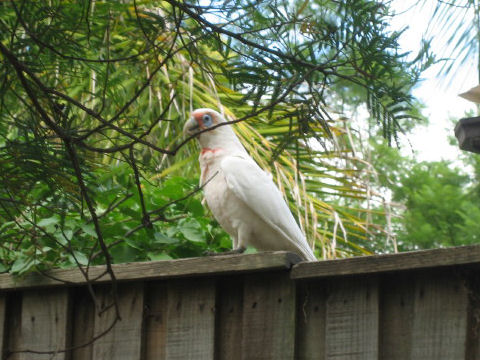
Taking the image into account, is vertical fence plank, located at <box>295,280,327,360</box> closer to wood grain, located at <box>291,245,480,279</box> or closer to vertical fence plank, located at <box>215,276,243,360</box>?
wood grain, located at <box>291,245,480,279</box>

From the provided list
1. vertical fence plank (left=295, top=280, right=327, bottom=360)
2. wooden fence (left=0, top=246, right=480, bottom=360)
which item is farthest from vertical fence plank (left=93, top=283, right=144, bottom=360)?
vertical fence plank (left=295, top=280, right=327, bottom=360)

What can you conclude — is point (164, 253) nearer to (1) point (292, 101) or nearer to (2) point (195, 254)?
(2) point (195, 254)

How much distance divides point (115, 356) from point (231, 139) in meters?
1.12

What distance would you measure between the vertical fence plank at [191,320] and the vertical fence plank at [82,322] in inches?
10.3

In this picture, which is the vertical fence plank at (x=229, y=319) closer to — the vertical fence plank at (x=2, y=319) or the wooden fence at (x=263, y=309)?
the wooden fence at (x=263, y=309)

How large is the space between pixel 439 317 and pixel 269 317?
0.41m

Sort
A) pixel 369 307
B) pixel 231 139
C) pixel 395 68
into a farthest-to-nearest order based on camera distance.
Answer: pixel 231 139, pixel 395 68, pixel 369 307

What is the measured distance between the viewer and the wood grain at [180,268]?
172 cm

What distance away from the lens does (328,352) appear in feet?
5.40

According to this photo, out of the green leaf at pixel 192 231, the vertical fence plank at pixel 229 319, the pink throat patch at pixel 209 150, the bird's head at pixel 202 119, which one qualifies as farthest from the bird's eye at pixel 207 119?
the vertical fence plank at pixel 229 319

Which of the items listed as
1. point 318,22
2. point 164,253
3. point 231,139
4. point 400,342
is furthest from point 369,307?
point 231,139

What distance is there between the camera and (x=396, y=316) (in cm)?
161

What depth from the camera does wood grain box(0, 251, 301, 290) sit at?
5.65 ft

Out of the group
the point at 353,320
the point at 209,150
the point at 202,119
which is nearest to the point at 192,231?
the point at 209,150
